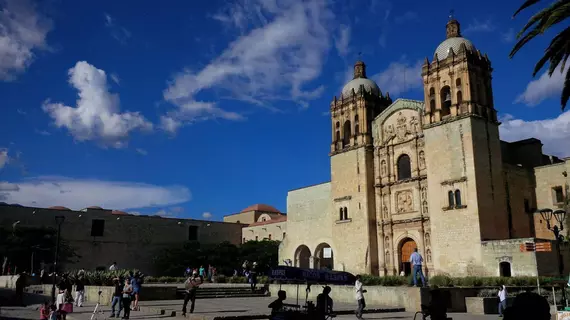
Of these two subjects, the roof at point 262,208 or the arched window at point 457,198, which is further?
the roof at point 262,208

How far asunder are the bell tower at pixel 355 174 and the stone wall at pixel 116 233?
1705cm

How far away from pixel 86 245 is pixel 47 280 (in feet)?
41.6

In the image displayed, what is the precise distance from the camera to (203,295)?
24297mm

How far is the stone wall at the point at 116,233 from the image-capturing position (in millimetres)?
41438

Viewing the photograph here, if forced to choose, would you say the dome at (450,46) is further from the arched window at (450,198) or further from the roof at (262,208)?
the roof at (262,208)

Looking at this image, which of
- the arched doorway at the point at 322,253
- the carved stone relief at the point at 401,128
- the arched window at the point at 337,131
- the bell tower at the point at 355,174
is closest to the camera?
the carved stone relief at the point at 401,128

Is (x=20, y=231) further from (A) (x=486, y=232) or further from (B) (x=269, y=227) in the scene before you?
(A) (x=486, y=232)

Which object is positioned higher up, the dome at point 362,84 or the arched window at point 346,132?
the dome at point 362,84

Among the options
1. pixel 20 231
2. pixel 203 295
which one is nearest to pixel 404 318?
pixel 203 295

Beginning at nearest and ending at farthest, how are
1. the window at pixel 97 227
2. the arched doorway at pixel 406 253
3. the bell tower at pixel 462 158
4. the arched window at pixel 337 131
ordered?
the bell tower at pixel 462 158 < the arched doorway at pixel 406 253 < the arched window at pixel 337 131 < the window at pixel 97 227

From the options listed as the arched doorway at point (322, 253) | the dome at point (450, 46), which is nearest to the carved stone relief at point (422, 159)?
the dome at point (450, 46)

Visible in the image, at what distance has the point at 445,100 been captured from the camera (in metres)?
31.8

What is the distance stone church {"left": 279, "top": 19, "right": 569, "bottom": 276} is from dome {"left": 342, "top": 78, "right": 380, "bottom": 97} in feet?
0.35

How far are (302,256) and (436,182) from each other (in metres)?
15.4
